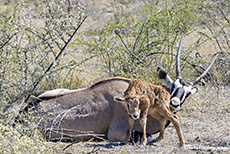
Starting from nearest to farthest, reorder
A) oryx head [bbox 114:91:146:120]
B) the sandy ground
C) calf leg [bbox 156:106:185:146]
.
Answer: oryx head [bbox 114:91:146:120] → the sandy ground → calf leg [bbox 156:106:185:146]

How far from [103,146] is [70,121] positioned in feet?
2.25

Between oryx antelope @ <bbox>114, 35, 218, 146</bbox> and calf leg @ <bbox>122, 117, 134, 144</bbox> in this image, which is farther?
calf leg @ <bbox>122, 117, 134, 144</bbox>

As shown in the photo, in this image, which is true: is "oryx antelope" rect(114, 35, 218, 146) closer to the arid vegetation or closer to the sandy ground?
the sandy ground

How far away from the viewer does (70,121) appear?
5.38 meters

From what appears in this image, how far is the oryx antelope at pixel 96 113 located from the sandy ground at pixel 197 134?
0.22 metres

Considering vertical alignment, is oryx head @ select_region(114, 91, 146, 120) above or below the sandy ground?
above

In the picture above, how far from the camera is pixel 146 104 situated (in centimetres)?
486

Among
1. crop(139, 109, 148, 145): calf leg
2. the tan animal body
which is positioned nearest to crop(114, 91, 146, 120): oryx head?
the tan animal body

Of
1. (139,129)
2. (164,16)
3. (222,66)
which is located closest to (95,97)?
(139,129)

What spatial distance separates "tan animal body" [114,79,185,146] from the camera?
4.69m

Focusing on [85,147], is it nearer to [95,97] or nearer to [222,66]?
[95,97]

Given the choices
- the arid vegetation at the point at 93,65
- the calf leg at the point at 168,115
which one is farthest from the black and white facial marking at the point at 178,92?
the arid vegetation at the point at 93,65

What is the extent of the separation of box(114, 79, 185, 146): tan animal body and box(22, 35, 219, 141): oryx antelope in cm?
25

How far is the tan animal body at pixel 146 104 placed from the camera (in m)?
4.69
